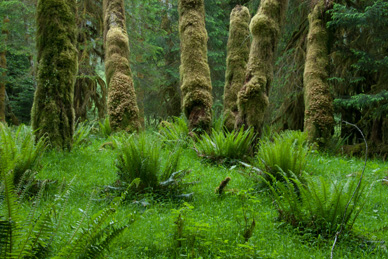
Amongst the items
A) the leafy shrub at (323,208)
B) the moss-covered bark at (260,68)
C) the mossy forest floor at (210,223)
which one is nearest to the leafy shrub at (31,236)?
the mossy forest floor at (210,223)

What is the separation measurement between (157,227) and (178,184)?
1.22m

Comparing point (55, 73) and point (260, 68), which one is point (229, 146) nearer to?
point (260, 68)

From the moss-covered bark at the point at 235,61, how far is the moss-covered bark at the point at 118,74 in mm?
3517

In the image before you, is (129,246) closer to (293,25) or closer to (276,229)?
(276,229)

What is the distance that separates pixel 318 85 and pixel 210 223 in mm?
6899

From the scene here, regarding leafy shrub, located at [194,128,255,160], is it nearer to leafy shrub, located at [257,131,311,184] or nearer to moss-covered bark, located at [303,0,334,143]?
leafy shrub, located at [257,131,311,184]

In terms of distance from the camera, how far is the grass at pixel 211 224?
2979 millimetres

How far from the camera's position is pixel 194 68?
344 inches

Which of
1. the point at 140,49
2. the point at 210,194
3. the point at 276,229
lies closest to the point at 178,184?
the point at 210,194

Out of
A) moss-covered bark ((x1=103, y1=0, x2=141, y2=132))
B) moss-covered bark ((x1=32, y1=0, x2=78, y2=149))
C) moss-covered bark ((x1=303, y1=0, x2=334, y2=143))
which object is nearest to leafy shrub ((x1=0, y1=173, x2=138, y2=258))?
moss-covered bark ((x1=32, y1=0, x2=78, y2=149))

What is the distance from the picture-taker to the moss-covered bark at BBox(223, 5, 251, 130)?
35.6 ft

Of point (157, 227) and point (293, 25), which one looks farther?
point (293, 25)

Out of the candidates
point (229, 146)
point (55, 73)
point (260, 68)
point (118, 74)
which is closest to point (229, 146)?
point (229, 146)

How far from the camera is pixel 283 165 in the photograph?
5.34m
